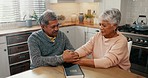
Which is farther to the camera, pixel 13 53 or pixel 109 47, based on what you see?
pixel 13 53

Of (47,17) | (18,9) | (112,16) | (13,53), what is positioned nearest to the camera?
(112,16)

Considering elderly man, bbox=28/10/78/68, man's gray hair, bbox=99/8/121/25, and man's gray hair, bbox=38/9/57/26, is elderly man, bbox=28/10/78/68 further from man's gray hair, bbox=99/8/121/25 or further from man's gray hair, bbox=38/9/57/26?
man's gray hair, bbox=99/8/121/25

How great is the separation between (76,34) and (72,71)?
8.07 ft

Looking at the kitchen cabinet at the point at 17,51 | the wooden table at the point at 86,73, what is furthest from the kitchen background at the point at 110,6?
the wooden table at the point at 86,73

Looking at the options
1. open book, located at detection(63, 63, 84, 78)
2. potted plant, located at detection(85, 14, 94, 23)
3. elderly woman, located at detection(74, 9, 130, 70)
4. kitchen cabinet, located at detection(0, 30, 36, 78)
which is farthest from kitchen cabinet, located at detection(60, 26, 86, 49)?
open book, located at detection(63, 63, 84, 78)

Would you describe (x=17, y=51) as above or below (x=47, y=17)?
below

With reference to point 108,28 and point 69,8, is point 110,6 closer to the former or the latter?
point 69,8

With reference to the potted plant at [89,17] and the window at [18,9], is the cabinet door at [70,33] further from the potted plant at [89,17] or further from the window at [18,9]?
the window at [18,9]

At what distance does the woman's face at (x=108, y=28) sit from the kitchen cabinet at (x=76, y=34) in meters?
1.89

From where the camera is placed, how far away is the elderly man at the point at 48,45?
1.61m

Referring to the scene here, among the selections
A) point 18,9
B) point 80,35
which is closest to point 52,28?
point 18,9

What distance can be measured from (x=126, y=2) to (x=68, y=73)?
265 centimetres

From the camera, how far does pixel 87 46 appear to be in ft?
6.28

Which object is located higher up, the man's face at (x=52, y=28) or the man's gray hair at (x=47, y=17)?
the man's gray hair at (x=47, y=17)
